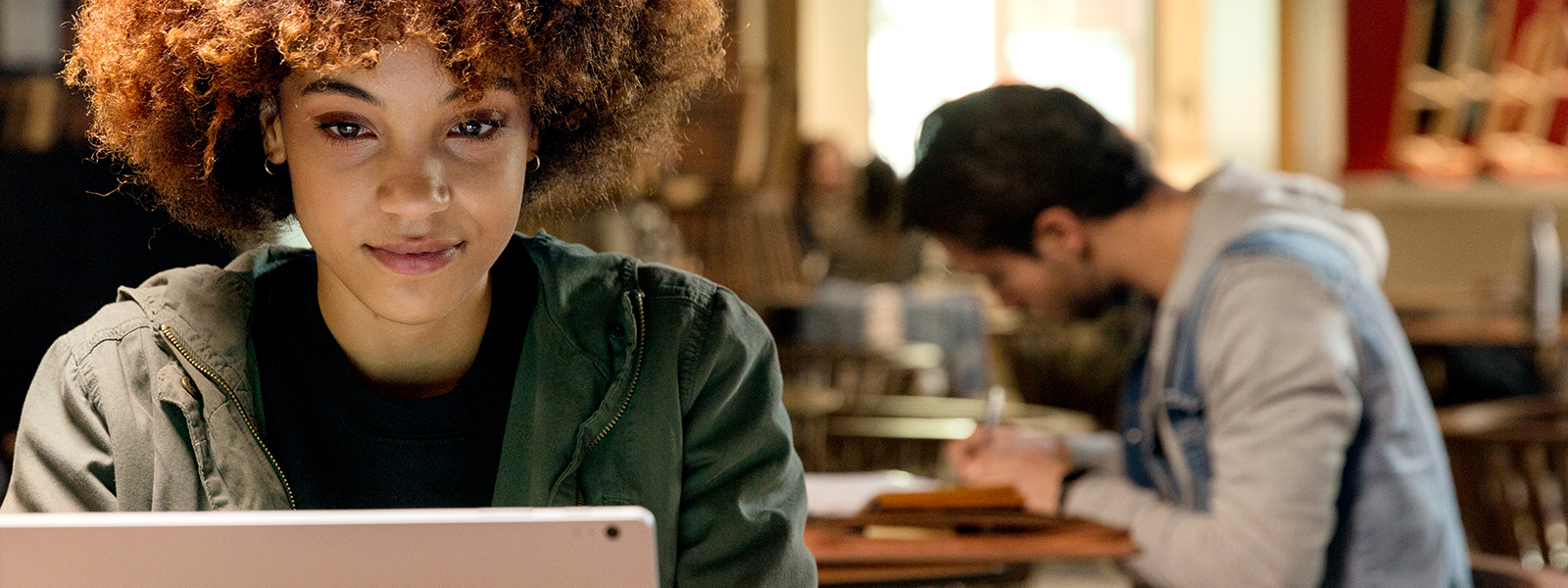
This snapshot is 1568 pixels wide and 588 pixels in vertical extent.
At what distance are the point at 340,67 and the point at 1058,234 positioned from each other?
1.41 m

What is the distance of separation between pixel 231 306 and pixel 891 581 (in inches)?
34.1

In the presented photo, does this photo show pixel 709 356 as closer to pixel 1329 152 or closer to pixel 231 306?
pixel 231 306

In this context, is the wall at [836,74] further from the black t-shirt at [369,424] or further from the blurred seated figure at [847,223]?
the black t-shirt at [369,424]

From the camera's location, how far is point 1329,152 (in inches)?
282

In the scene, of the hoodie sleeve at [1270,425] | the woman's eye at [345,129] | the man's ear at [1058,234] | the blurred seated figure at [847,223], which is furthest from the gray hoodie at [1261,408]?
the blurred seated figure at [847,223]

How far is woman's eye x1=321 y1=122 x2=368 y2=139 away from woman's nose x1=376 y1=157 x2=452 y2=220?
5 cm

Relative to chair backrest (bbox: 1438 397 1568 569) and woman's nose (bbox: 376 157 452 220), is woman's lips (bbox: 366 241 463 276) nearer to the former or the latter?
woman's nose (bbox: 376 157 452 220)

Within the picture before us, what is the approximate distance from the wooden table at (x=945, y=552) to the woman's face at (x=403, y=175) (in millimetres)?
672

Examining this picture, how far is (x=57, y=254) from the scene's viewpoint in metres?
2.05

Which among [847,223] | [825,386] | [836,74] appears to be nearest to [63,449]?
[825,386]

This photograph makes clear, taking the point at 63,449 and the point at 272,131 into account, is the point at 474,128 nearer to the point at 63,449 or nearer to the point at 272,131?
the point at 272,131

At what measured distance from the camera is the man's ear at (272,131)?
1094 millimetres

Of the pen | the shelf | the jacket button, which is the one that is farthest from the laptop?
the shelf

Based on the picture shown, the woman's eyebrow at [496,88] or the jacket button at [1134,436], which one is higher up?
the woman's eyebrow at [496,88]
